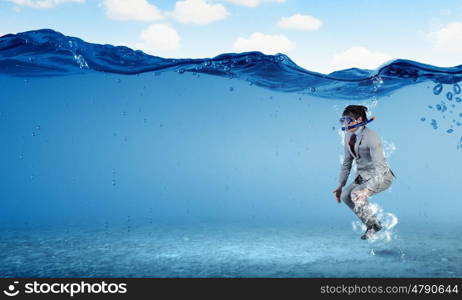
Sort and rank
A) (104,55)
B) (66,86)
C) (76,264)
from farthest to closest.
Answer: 1. (66,86)
2. (104,55)
3. (76,264)

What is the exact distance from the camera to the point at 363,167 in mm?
6609

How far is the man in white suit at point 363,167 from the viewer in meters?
6.43

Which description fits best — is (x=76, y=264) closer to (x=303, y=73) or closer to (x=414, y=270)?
(x=414, y=270)

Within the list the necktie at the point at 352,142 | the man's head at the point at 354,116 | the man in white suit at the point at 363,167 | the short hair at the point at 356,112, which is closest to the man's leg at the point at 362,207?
the man in white suit at the point at 363,167

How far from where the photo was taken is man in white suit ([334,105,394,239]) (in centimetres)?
643

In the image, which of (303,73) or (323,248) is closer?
(323,248)

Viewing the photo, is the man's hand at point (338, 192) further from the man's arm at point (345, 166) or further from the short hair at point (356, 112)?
the short hair at point (356, 112)

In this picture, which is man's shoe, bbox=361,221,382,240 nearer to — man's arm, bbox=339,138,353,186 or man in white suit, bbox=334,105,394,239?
man in white suit, bbox=334,105,394,239

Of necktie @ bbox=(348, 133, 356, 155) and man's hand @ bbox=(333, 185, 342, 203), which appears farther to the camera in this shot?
man's hand @ bbox=(333, 185, 342, 203)

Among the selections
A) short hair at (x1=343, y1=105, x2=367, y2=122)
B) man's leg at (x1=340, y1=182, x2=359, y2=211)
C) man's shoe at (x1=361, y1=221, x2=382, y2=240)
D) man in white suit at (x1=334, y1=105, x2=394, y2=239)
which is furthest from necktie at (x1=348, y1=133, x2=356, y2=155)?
man's shoe at (x1=361, y1=221, x2=382, y2=240)

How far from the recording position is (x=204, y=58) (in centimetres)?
1513

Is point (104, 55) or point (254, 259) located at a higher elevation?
point (104, 55)

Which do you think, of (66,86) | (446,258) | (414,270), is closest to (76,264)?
(414,270)

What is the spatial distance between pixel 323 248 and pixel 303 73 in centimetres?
741
